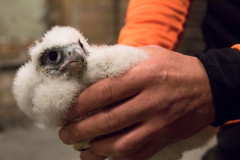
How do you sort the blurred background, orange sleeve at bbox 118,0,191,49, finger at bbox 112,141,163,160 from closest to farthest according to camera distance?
finger at bbox 112,141,163,160 < orange sleeve at bbox 118,0,191,49 < the blurred background

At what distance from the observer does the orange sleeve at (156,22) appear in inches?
41.7

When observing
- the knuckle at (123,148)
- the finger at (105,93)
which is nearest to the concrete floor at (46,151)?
the knuckle at (123,148)

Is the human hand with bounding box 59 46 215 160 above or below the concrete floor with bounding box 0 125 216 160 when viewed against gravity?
below

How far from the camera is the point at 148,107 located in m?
0.61

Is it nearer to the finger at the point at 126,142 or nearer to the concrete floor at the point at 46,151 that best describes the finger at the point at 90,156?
the finger at the point at 126,142

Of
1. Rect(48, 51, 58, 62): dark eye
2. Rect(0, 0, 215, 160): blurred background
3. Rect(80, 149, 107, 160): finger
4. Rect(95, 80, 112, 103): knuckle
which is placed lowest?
Rect(80, 149, 107, 160): finger

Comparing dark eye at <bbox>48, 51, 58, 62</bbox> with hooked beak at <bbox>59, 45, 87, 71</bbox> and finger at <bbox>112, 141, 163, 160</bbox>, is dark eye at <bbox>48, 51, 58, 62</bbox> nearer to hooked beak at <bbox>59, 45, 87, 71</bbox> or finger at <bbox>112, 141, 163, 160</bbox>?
hooked beak at <bbox>59, 45, 87, 71</bbox>

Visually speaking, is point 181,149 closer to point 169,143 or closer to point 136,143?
point 169,143

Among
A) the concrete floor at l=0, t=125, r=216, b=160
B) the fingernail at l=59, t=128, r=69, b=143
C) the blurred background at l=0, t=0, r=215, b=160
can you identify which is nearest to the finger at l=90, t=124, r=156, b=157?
the fingernail at l=59, t=128, r=69, b=143

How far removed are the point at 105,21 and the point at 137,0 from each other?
183 centimetres

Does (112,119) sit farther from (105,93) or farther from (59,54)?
(59,54)

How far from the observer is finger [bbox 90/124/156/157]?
25.0 inches

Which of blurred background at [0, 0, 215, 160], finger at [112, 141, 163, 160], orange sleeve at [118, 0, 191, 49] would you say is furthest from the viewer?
blurred background at [0, 0, 215, 160]

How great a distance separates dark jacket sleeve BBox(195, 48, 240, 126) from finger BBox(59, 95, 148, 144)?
253 mm
